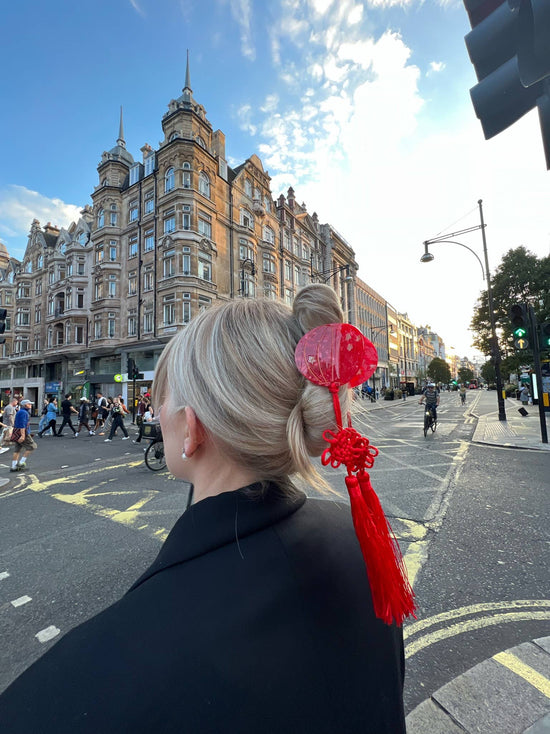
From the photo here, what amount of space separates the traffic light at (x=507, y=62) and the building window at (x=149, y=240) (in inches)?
1077

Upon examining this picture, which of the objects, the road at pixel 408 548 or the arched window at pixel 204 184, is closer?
the road at pixel 408 548

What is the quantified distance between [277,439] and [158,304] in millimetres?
25914

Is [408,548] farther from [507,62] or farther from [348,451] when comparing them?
[507,62]

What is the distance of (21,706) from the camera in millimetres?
586

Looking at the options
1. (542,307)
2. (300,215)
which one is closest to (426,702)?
(542,307)

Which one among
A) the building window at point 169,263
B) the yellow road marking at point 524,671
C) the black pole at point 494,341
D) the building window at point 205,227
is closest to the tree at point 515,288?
the black pole at point 494,341

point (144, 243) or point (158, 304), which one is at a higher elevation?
point (144, 243)

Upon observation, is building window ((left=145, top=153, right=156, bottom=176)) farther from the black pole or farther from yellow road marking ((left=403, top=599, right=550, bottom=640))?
yellow road marking ((left=403, top=599, right=550, bottom=640))

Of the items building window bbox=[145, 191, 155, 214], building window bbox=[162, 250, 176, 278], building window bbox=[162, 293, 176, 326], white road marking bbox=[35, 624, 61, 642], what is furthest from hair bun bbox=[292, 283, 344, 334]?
building window bbox=[145, 191, 155, 214]

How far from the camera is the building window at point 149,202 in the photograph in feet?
84.6

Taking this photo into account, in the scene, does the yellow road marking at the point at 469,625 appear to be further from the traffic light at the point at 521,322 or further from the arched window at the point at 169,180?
the arched window at the point at 169,180

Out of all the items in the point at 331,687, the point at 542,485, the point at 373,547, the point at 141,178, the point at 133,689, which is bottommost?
the point at 542,485

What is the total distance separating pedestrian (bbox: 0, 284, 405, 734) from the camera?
0.57 m

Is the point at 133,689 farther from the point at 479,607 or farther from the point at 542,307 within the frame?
the point at 542,307
